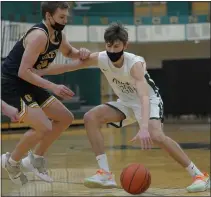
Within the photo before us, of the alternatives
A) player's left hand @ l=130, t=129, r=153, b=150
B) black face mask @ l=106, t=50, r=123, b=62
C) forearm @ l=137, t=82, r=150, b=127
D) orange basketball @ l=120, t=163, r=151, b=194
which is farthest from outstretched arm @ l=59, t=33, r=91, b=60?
orange basketball @ l=120, t=163, r=151, b=194

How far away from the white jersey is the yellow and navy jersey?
0.54 metres

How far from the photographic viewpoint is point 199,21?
2534 cm

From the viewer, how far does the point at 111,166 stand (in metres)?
10.5

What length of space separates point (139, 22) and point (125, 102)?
19.4 metres

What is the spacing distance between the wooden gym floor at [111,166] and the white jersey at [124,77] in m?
2.20

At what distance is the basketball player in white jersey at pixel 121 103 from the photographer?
5523 millimetres

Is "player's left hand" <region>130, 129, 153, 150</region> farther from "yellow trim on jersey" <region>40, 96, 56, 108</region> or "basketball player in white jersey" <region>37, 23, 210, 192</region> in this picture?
"yellow trim on jersey" <region>40, 96, 56, 108</region>

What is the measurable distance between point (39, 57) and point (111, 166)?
5296mm

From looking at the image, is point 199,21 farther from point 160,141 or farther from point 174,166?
point 160,141

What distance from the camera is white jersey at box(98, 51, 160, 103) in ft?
18.6

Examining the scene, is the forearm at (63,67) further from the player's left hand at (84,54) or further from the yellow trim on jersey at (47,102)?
the yellow trim on jersey at (47,102)

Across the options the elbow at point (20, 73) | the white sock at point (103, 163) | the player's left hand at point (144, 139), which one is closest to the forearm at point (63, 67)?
the elbow at point (20, 73)

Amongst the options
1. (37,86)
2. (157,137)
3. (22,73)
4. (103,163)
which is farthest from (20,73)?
(157,137)

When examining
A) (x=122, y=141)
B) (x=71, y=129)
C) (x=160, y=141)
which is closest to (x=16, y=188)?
(x=160, y=141)
